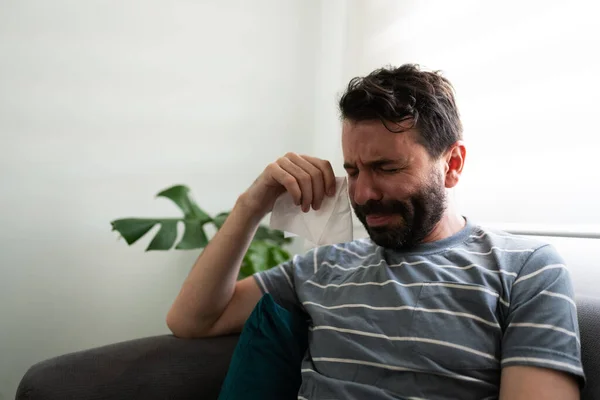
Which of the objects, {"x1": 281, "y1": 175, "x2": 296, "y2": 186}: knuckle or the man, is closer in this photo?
the man

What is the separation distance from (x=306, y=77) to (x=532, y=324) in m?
1.68

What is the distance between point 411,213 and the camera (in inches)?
37.6

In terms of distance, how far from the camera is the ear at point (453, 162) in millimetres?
1008

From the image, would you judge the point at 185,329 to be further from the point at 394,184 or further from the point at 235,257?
the point at 394,184

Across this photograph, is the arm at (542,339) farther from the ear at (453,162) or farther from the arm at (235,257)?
the arm at (235,257)

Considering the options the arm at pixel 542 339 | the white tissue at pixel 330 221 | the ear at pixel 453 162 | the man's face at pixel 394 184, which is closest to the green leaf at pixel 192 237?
the white tissue at pixel 330 221

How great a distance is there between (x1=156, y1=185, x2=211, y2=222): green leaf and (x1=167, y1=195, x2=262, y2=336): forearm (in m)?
0.51

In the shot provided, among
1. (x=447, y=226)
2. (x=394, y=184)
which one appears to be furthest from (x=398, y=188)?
(x=447, y=226)

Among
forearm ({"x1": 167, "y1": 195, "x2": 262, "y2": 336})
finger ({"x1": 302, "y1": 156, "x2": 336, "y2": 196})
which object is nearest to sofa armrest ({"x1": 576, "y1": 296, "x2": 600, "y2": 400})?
finger ({"x1": 302, "y1": 156, "x2": 336, "y2": 196})

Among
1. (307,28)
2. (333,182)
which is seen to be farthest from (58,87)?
(333,182)

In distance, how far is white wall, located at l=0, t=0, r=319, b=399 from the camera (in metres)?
1.77

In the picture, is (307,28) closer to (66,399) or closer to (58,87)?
(58,87)

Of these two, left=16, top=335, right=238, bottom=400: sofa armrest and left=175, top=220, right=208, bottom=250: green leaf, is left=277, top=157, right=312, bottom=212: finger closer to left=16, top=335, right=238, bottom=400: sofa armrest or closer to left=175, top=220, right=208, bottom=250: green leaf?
left=16, top=335, right=238, bottom=400: sofa armrest

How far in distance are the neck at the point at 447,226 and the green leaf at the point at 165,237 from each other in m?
0.80
